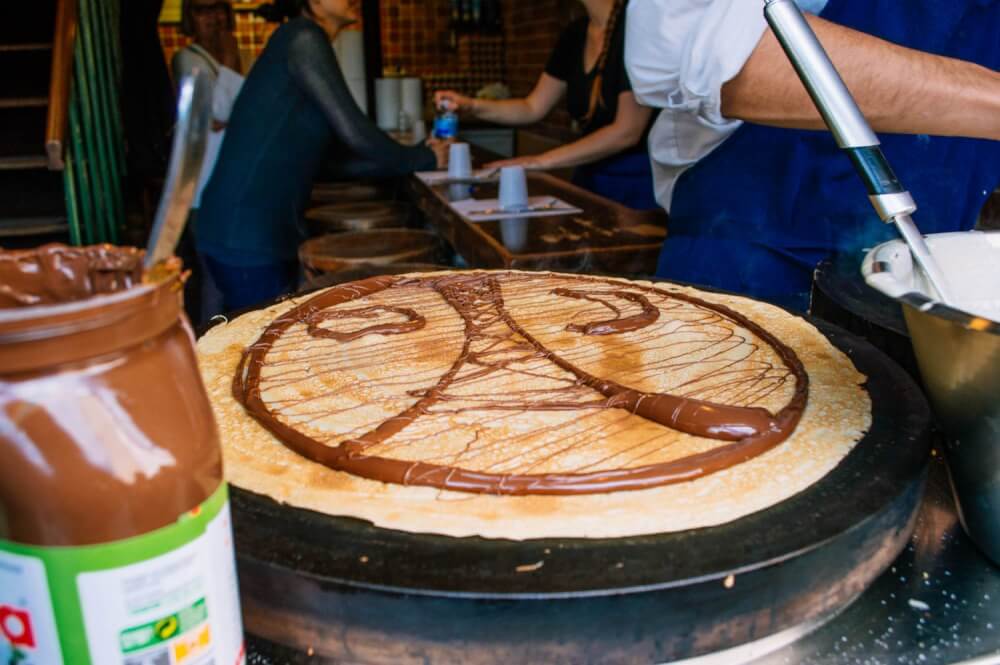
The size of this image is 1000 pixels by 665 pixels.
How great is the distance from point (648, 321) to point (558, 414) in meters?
0.39

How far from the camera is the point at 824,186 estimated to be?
67.7 inches

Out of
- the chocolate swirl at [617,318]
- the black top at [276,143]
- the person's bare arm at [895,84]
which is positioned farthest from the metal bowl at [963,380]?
the black top at [276,143]

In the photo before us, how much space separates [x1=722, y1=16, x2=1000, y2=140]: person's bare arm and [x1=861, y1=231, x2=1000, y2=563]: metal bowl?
0.59 metres

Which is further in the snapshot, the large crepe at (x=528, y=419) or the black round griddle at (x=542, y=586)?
the large crepe at (x=528, y=419)

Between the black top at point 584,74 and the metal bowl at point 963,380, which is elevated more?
the black top at point 584,74

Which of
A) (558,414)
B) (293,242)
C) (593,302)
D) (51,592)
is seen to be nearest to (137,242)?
(293,242)

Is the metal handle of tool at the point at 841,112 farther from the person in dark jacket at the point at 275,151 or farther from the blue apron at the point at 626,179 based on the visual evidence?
the blue apron at the point at 626,179

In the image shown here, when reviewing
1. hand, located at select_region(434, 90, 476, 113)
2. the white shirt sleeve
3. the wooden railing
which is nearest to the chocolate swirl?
the white shirt sleeve

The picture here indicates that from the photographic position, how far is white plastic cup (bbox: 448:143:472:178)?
146 inches

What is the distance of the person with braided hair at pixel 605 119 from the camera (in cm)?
376

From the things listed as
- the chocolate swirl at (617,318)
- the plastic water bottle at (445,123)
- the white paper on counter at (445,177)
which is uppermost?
the plastic water bottle at (445,123)

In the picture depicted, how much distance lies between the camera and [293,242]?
137 inches

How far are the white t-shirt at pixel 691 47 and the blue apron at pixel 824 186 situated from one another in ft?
0.67

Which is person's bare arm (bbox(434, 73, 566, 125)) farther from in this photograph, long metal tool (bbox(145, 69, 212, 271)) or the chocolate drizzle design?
long metal tool (bbox(145, 69, 212, 271))
